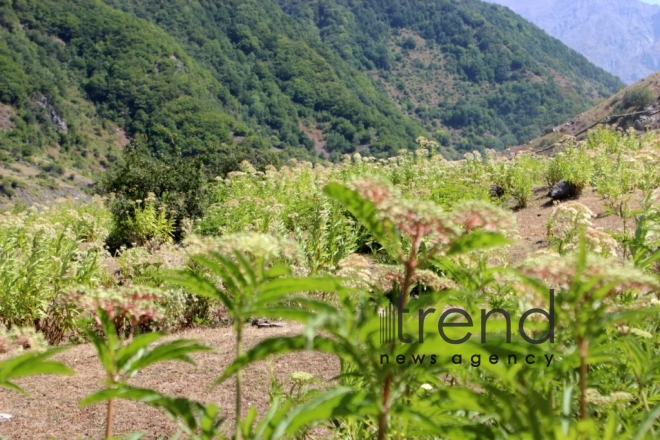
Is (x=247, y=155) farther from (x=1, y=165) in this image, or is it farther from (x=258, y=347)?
(x=1, y=165)

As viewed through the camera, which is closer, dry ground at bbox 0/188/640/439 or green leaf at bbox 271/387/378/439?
green leaf at bbox 271/387/378/439

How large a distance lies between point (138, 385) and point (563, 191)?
24.2 feet

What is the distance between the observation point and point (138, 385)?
421 centimetres

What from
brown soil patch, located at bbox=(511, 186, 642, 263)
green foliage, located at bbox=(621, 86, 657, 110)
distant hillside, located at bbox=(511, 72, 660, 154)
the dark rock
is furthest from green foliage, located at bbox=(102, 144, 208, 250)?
green foliage, located at bbox=(621, 86, 657, 110)

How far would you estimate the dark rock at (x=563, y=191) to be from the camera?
935cm

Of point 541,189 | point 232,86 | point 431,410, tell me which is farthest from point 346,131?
point 431,410

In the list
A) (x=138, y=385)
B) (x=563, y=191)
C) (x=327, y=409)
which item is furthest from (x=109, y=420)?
(x=563, y=191)

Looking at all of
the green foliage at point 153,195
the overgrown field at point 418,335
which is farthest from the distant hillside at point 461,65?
the overgrown field at point 418,335

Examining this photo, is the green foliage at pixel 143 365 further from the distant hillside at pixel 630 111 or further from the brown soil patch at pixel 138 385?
the distant hillside at pixel 630 111

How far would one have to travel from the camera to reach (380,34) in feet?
607

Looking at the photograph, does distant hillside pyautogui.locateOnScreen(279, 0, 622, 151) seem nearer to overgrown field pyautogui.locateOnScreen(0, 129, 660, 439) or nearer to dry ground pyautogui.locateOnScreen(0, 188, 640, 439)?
dry ground pyautogui.locateOnScreen(0, 188, 640, 439)

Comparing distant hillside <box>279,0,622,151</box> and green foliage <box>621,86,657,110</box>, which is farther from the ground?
distant hillside <box>279,0,622,151</box>

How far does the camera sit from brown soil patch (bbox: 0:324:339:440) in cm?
374

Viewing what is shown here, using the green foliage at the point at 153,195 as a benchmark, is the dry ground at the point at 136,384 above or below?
below
